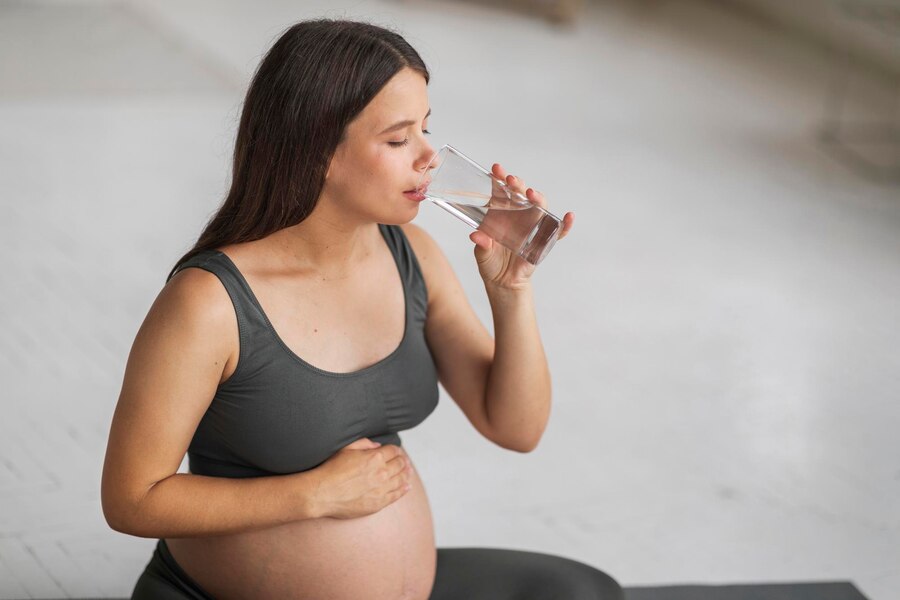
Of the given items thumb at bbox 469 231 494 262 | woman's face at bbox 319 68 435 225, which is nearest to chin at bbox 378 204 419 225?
woman's face at bbox 319 68 435 225

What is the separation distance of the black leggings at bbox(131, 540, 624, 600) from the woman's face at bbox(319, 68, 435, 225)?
668 millimetres

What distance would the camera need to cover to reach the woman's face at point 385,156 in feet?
5.70

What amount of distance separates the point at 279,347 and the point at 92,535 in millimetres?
1584

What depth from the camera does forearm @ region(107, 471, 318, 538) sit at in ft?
5.59

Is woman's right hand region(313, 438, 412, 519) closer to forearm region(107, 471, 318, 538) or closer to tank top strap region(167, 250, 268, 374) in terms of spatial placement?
forearm region(107, 471, 318, 538)

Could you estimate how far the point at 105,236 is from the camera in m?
4.91

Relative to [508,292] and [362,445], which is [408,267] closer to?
[508,292]

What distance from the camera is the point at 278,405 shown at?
70.5 inches

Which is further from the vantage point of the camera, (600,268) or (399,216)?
(600,268)

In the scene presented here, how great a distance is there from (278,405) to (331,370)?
0.37ft

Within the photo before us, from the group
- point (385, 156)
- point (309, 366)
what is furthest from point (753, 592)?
point (385, 156)

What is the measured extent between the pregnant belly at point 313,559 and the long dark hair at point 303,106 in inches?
18.6

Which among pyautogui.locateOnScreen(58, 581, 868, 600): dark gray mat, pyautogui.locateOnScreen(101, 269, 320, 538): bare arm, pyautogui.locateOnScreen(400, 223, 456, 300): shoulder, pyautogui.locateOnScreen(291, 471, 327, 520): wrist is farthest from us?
pyautogui.locateOnScreen(58, 581, 868, 600): dark gray mat

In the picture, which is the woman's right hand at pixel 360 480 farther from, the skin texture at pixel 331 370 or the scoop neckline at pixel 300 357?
the scoop neckline at pixel 300 357
